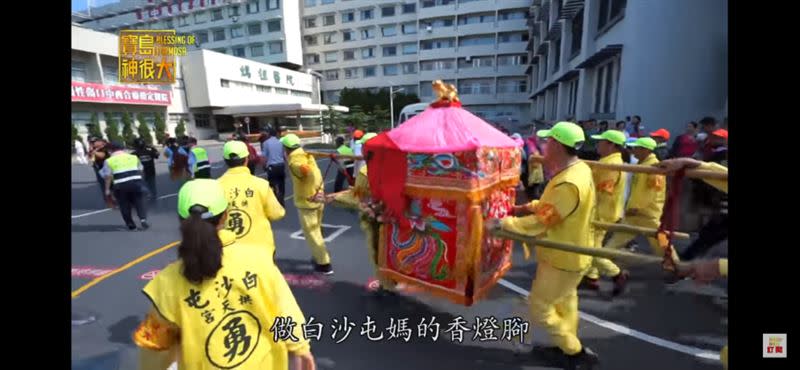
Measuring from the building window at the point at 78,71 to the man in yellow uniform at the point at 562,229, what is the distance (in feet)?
93.7

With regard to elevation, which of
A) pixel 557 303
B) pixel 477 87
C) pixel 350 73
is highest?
pixel 350 73

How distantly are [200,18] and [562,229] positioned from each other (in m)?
47.6

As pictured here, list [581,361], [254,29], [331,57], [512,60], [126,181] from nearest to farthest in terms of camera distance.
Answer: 1. [581,361]
2. [126,181]
3. [512,60]
4. [254,29]
5. [331,57]

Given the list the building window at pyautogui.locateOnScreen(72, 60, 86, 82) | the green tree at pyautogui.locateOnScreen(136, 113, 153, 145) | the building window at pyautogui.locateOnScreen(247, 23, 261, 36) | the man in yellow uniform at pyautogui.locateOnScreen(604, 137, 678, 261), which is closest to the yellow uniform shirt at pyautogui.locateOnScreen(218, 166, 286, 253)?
the man in yellow uniform at pyautogui.locateOnScreen(604, 137, 678, 261)

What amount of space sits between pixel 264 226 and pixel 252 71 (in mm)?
33744

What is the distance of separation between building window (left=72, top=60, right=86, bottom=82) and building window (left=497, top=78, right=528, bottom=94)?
32.7 metres

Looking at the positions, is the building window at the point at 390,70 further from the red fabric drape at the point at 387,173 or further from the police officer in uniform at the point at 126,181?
the red fabric drape at the point at 387,173

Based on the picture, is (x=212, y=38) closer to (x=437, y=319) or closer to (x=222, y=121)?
(x=222, y=121)

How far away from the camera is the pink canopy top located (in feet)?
8.39

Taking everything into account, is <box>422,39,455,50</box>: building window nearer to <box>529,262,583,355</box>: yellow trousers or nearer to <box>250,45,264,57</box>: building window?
<box>250,45,264,57</box>: building window

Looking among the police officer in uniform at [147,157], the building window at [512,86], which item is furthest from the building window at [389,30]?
the police officer in uniform at [147,157]

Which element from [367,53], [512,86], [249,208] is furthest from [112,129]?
[512,86]

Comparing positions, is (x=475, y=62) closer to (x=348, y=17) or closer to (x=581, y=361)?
(x=348, y=17)

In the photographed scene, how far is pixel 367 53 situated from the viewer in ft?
139
